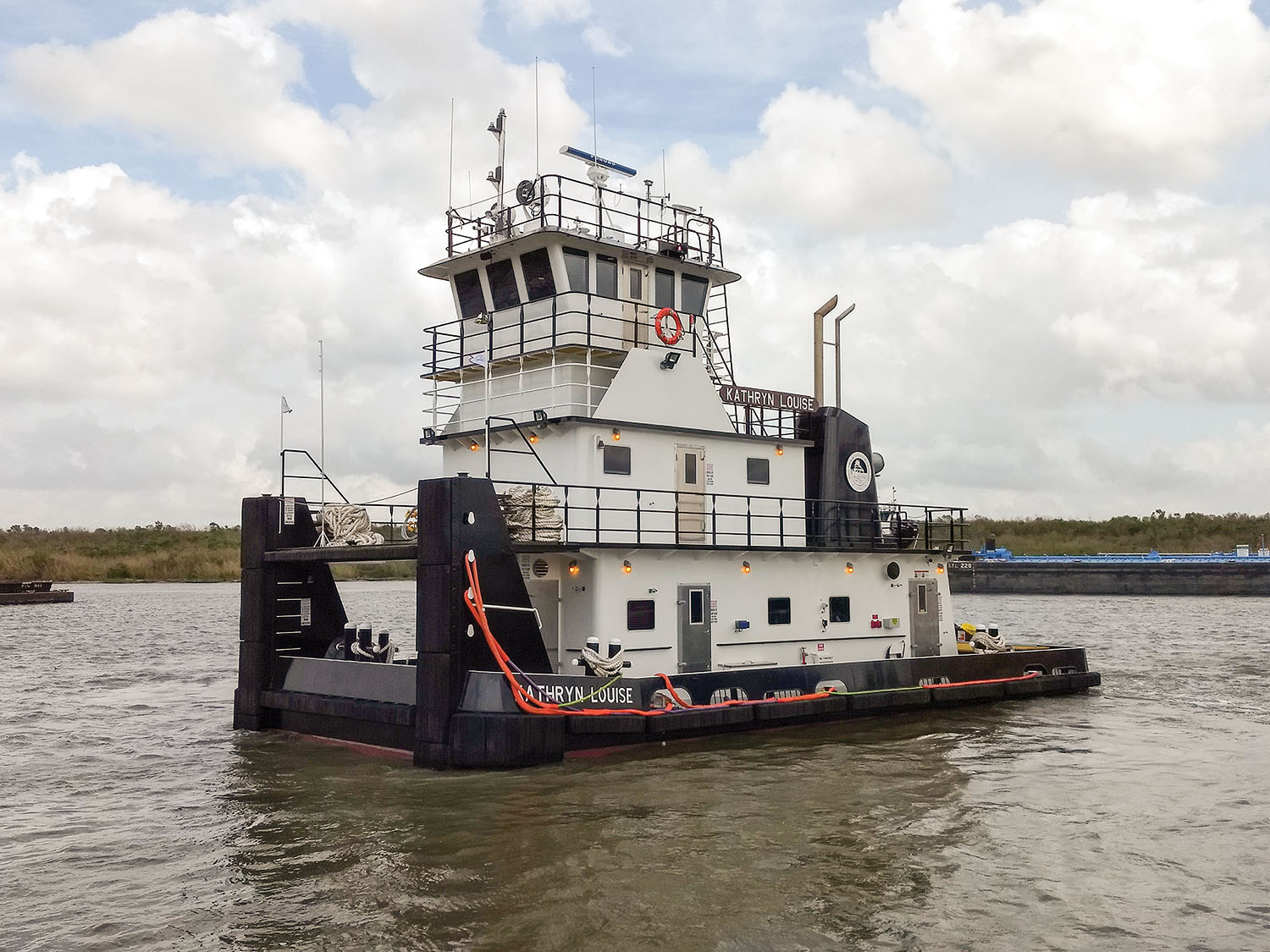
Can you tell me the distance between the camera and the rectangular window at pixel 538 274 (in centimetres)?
1641

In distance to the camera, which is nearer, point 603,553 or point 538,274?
point 603,553

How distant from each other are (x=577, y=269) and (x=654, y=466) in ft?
10.7

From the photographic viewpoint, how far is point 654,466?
15.7m

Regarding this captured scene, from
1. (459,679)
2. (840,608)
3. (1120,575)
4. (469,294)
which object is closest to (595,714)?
(459,679)

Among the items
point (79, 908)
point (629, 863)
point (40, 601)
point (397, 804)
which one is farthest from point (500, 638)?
point (40, 601)

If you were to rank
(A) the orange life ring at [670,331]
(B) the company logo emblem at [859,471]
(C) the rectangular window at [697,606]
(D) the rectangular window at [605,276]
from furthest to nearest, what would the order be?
(B) the company logo emblem at [859,471]
(D) the rectangular window at [605,276]
(A) the orange life ring at [670,331]
(C) the rectangular window at [697,606]

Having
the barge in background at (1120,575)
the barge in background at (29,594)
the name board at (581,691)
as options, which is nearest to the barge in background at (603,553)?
the name board at (581,691)

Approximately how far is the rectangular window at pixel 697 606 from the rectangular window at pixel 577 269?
188 inches

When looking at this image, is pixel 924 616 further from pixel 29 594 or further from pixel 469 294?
pixel 29 594

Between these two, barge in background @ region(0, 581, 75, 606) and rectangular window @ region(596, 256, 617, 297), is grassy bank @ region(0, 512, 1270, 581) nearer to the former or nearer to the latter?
barge in background @ region(0, 581, 75, 606)

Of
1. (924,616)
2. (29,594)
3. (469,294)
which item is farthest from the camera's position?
(29,594)

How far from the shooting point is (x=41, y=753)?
49.8 ft

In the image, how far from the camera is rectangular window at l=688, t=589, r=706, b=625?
15.1 meters

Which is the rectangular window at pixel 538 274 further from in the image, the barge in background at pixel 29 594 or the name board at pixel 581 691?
the barge in background at pixel 29 594
